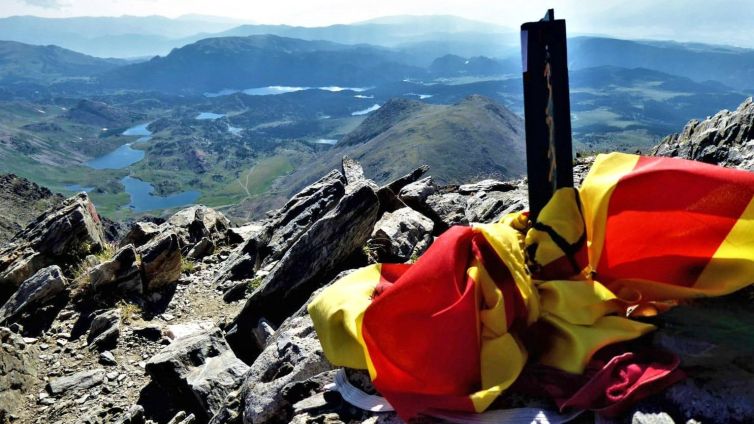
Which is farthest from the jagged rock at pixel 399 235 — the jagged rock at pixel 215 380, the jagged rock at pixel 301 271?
the jagged rock at pixel 215 380

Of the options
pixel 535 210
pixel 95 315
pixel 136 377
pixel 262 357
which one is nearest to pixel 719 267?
pixel 535 210

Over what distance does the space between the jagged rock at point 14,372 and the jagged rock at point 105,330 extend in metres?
1.35

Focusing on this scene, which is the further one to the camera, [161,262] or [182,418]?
[161,262]

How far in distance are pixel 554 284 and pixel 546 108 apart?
7.93 ft

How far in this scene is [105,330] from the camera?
13328 millimetres

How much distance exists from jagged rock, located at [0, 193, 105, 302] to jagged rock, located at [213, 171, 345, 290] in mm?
5035

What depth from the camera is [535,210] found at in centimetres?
677

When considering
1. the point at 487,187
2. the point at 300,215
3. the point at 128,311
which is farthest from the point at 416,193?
the point at 128,311

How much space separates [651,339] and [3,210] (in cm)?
13223

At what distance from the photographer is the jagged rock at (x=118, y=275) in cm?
1497

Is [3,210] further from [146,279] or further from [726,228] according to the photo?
[726,228]

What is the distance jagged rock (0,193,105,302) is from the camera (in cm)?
1631

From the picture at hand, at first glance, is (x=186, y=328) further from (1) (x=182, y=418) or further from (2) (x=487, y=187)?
(2) (x=487, y=187)

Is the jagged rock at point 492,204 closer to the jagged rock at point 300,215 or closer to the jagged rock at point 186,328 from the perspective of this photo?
the jagged rock at point 300,215
